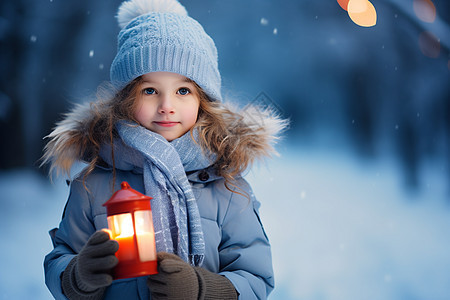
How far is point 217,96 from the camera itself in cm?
142

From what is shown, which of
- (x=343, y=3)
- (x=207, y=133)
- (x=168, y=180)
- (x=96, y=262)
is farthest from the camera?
(x=343, y=3)

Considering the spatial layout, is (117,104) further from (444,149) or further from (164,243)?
(444,149)

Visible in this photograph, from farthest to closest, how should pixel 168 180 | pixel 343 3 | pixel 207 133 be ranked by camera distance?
pixel 343 3 < pixel 207 133 < pixel 168 180

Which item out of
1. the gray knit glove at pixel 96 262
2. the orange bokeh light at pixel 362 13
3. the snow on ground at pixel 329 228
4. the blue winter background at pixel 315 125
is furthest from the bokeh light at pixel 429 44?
the gray knit glove at pixel 96 262

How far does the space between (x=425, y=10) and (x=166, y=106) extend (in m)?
1.74

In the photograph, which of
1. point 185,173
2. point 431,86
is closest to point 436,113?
point 431,86

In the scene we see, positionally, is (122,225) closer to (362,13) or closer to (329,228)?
(329,228)

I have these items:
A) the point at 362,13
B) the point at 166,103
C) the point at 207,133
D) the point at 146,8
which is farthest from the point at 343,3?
the point at 166,103

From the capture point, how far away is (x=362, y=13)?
102 inches

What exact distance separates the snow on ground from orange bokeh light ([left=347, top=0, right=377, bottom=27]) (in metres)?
0.67

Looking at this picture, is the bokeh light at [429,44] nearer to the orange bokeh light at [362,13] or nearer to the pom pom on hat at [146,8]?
the orange bokeh light at [362,13]

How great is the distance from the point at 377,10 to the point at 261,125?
139 cm

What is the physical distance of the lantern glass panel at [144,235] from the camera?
102cm

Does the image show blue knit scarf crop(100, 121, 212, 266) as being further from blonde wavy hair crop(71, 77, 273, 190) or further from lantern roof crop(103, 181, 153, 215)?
lantern roof crop(103, 181, 153, 215)
